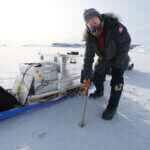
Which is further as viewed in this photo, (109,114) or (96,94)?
(96,94)

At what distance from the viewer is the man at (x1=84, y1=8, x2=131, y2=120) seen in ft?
5.00

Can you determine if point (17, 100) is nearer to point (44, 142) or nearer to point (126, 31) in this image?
point (44, 142)

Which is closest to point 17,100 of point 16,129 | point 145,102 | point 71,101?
point 16,129

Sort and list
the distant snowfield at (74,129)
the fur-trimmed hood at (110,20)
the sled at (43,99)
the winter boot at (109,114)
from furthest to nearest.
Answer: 1. the winter boot at (109,114)
2. the sled at (43,99)
3. the fur-trimmed hood at (110,20)
4. the distant snowfield at (74,129)

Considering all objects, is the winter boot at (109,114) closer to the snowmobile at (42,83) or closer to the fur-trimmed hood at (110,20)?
the snowmobile at (42,83)

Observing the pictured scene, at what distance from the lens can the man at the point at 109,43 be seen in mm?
1525

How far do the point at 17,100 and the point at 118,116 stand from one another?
1743mm

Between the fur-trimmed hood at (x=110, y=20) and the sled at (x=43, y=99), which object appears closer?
the fur-trimmed hood at (x=110, y=20)

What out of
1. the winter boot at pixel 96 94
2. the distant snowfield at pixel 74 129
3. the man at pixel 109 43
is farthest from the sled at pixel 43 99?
the man at pixel 109 43

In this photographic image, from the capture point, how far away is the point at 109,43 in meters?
1.60

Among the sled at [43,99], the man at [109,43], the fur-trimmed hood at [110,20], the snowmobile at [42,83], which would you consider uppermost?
the fur-trimmed hood at [110,20]

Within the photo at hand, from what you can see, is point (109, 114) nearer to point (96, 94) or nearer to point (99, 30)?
point (96, 94)

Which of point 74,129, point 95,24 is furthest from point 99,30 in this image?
point 74,129

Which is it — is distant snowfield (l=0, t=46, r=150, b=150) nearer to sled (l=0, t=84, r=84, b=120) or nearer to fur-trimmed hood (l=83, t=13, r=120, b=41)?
sled (l=0, t=84, r=84, b=120)
